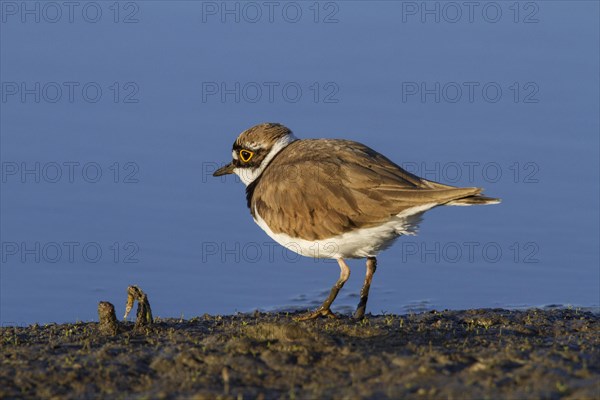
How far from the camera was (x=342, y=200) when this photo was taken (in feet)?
30.7

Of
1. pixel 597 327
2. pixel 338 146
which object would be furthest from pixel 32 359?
pixel 597 327

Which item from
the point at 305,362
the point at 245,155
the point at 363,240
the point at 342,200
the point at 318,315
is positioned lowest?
the point at 305,362

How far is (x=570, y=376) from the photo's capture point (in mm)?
7000

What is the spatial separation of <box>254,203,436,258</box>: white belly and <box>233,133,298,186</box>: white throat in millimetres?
1186

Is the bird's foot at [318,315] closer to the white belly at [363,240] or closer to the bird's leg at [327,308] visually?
the bird's leg at [327,308]

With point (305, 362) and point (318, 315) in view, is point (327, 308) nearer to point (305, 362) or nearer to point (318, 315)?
point (318, 315)

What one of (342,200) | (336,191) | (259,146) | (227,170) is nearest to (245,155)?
(259,146)

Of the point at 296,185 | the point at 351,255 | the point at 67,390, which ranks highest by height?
the point at 296,185

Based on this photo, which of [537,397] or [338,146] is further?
[338,146]

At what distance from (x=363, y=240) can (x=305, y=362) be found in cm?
220

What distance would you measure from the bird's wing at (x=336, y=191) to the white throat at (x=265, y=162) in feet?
2.17

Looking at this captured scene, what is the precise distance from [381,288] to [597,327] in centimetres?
398

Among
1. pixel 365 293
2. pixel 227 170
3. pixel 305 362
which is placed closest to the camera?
pixel 305 362

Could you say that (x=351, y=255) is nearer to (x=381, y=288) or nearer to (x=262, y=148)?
(x=262, y=148)
